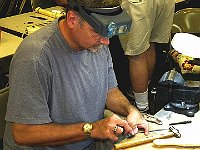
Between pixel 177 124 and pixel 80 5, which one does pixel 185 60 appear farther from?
pixel 80 5

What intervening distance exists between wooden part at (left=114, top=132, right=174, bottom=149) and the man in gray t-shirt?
34 mm

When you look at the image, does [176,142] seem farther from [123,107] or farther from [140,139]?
[123,107]

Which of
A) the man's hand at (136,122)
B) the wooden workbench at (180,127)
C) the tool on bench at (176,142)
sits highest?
the man's hand at (136,122)

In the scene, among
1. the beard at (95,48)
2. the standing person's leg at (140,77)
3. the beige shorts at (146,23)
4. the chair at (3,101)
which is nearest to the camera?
the beard at (95,48)

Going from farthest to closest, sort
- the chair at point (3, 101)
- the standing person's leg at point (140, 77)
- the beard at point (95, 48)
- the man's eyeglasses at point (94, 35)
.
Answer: the standing person's leg at point (140, 77) < the chair at point (3, 101) < the beard at point (95, 48) < the man's eyeglasses at point (94, 35)

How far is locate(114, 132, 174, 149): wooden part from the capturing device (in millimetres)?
1571

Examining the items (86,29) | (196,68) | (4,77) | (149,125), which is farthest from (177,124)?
(4,77)

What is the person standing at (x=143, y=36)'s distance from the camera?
2836mm

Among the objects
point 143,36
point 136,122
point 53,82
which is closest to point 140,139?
point 136,122

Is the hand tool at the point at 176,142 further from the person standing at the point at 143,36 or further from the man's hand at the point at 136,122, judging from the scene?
the person standing at the point at 143,36

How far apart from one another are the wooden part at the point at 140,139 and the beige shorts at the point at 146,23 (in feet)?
4.33

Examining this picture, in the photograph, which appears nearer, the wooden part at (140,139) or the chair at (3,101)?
the wooden part at (140,139)

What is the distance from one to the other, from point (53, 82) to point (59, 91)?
5cm

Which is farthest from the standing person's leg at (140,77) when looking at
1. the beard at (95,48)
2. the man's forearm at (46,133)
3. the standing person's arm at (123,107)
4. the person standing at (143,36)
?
Result: the man's forearm at (46,133)
